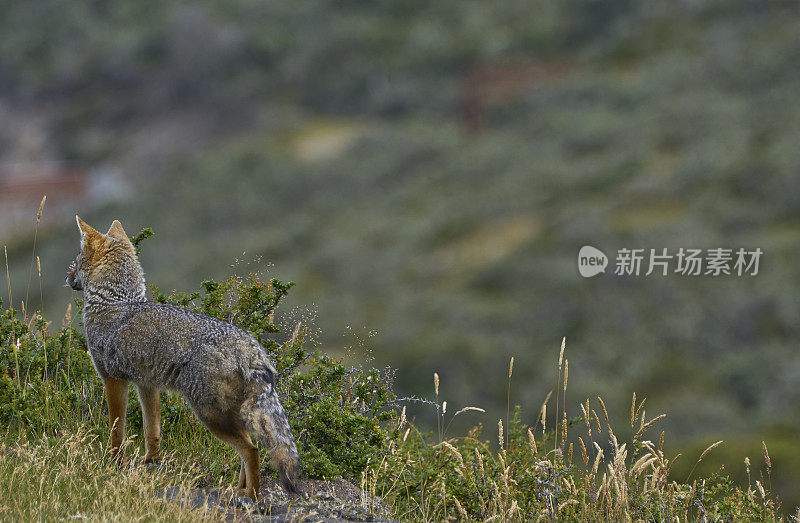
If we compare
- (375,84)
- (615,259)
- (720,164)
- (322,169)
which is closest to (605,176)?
(720,164)

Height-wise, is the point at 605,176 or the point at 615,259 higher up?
the point at 605,176

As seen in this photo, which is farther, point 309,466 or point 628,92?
point 628,92

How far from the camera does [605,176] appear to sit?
4503 centimetres

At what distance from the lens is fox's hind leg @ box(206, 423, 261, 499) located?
5.57 metres

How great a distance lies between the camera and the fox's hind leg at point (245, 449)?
219 inches

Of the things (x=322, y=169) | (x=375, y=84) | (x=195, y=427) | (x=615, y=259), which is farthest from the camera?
(x=375, y=84)

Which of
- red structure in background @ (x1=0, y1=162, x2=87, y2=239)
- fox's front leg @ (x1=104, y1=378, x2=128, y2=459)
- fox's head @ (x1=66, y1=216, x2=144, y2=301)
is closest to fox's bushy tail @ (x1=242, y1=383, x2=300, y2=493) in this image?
fox's front leg @ (x1=104, y1=378, x2=128, y2=459)

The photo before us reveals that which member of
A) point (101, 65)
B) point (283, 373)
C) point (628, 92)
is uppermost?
point (101, 65)

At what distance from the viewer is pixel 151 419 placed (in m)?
6.20

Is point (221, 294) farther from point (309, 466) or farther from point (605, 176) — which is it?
point (605, 176)

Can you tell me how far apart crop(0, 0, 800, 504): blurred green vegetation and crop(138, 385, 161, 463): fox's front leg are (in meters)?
1.21

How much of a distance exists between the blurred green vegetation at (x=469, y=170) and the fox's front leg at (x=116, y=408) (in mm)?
1258

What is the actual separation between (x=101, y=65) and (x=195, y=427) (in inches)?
3108

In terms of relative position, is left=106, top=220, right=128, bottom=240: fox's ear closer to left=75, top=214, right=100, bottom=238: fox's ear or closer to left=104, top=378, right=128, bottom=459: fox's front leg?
left=75, top=214, right=100, bottom=238: fox's ear
